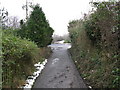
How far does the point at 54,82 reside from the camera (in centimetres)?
498

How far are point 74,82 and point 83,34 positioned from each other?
3.13m

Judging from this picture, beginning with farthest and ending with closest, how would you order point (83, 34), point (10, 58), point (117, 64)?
point (83, 34) → point (10, 58) → point (117, 64)

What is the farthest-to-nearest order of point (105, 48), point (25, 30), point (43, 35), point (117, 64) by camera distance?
point (43, 35) → point (25, 30) → point (105, 48) → point (117, 64)

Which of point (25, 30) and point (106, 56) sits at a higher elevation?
point (25, 30)

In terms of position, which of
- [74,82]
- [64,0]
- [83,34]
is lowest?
[74,82]

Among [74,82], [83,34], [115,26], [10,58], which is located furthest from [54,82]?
[83,34]

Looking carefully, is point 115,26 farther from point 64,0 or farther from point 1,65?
point 64,0

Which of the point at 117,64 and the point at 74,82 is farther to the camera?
the point at 74,82

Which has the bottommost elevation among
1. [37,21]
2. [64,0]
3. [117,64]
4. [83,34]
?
[117,64]

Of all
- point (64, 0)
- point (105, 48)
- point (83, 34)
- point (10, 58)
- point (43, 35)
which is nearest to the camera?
point (10, 58)

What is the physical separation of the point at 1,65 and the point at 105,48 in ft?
11.1

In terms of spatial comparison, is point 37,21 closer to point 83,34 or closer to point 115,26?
point 83,34

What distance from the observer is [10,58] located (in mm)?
4188

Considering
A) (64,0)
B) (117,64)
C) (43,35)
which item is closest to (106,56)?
(117,64)
